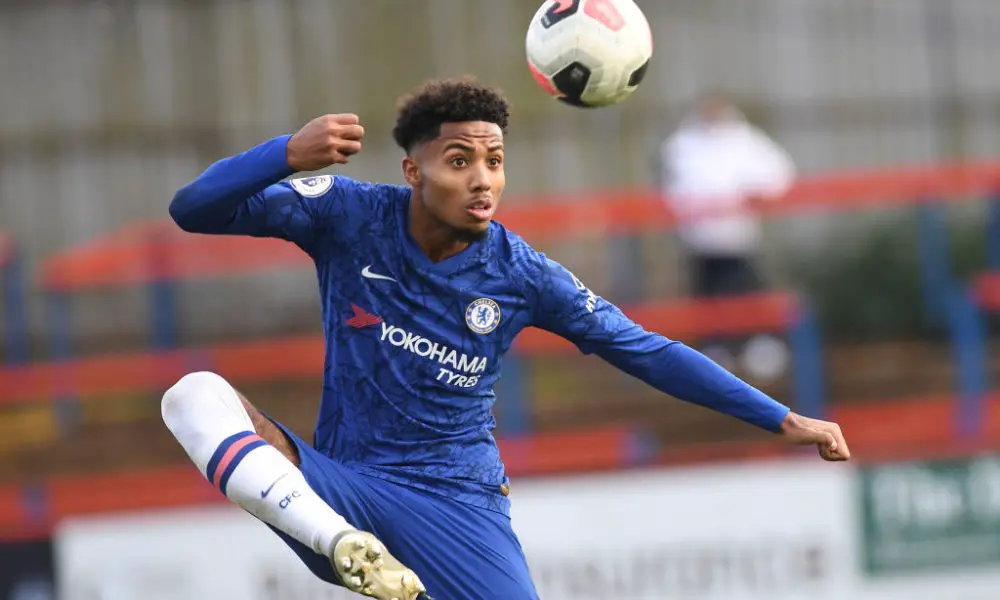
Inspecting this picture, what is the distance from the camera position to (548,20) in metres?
4.98

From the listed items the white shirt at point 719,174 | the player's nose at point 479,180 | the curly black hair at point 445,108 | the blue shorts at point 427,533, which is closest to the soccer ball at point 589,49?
the curly black hair at point 445,108

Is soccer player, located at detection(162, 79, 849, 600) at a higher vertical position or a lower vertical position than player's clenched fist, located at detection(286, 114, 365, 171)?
lower

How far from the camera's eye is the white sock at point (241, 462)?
438 centimetres

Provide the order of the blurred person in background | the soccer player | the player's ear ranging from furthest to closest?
the blurred person in background
the player's ear
the soccer player

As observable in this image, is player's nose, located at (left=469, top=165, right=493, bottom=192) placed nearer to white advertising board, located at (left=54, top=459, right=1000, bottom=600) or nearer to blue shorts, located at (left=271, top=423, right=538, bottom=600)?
blue shorts, located at (left=271, top=423, right=538, bottom=600)

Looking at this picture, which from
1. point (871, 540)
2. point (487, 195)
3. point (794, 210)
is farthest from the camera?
point (794, 210)

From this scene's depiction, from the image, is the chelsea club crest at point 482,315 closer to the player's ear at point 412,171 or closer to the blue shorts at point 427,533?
the player's ear at point 412,171

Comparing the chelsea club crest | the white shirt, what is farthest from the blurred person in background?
the chelsea club crest

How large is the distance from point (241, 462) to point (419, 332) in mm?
691

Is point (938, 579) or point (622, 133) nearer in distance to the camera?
point (938, 579)

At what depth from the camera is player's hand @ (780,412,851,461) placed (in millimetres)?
4730

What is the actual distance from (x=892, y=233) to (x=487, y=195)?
6.48m

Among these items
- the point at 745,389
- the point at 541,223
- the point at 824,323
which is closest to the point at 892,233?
the point at 824,323

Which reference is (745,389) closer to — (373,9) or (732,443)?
(732,443)
